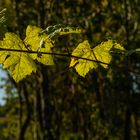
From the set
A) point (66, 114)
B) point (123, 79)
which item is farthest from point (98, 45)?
point (66, 114)

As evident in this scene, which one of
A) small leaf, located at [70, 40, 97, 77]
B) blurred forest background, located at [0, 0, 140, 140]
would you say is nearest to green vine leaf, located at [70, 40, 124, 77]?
small leaf, located at [70, 40, 97, 77]

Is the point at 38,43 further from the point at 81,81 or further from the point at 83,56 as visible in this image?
the point at 81,81

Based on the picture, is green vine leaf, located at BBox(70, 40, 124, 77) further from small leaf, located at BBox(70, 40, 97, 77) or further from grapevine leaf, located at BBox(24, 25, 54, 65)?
grapevine leaf, located at BBox(24, 25, 54, 65)

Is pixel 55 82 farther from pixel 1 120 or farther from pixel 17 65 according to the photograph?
pixel 17 65

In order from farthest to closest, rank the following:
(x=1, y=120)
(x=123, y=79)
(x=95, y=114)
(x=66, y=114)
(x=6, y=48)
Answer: (x=1, y=120) → (x=66, y=114) → (x=95, y=114) → (x=123, y=79) → (x=6, y=48)

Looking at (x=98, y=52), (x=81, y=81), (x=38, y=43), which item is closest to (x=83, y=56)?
(x=98, y=52)

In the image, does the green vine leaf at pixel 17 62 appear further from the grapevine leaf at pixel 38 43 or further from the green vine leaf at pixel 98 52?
the green vine leaf at pixel 98 52

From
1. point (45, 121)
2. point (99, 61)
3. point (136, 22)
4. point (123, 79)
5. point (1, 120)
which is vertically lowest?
point (1, 120)

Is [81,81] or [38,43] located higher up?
[38,43]
